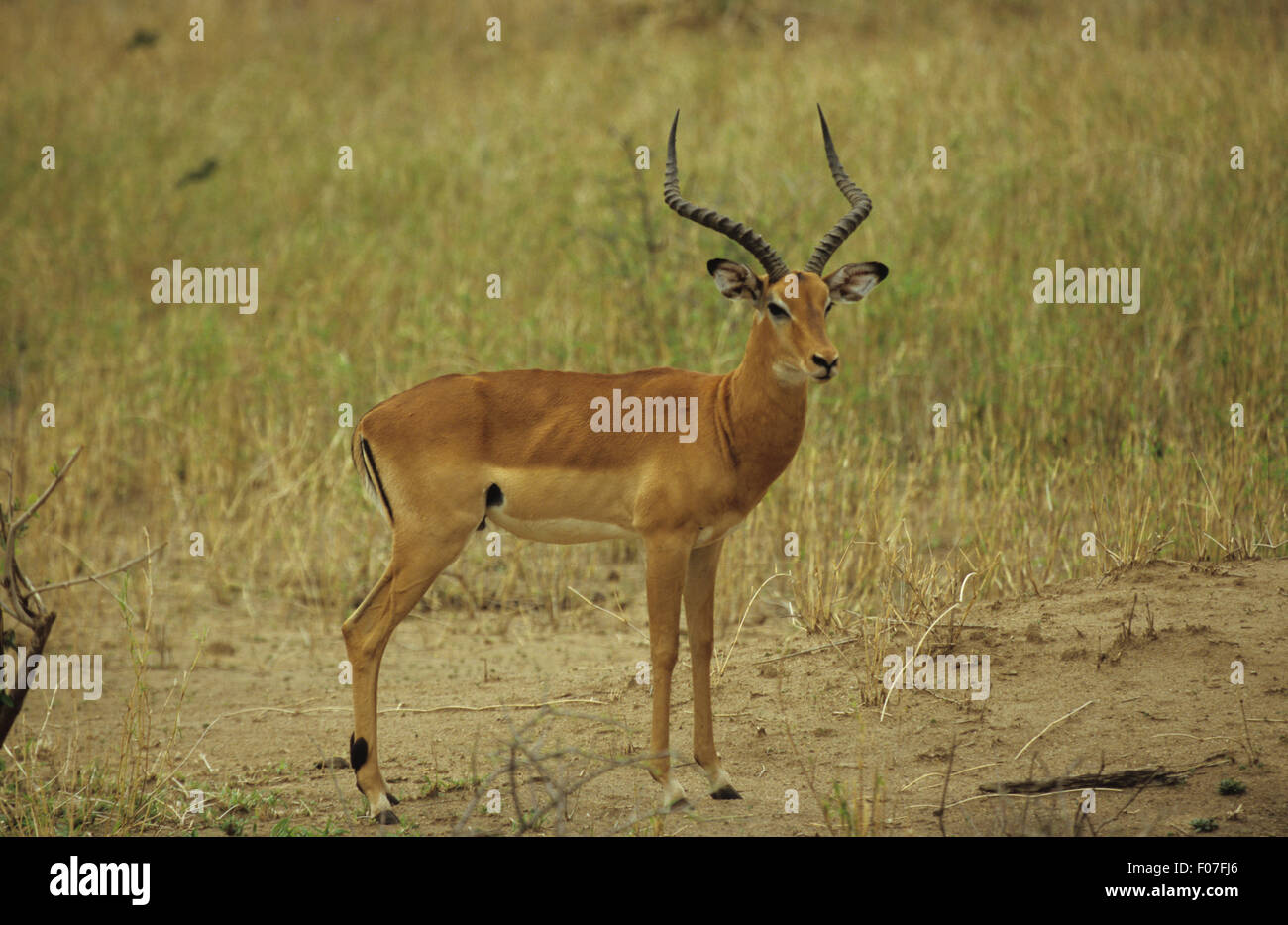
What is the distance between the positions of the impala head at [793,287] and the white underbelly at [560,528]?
103cm

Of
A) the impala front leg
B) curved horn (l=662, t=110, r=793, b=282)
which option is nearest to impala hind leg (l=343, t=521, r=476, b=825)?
the impala front leg

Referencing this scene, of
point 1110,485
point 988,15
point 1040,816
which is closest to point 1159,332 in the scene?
point 1110,485

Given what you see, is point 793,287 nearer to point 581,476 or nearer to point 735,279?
point 735,279

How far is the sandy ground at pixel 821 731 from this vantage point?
593 cm

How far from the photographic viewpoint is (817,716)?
7.10m

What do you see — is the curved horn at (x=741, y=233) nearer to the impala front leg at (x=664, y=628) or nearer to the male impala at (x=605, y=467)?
the male impala at (x=605, y=467)

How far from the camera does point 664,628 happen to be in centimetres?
610

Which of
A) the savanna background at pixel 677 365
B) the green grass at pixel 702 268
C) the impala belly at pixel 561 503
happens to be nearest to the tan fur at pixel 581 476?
the impala belly at pixel 561 503

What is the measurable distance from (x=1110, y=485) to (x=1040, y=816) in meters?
4.32

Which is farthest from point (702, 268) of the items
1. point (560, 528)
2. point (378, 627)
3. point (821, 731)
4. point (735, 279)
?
point (378, 627)

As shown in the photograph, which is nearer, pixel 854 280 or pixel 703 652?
pixel 854 280

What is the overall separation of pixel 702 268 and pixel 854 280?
6.59 meters

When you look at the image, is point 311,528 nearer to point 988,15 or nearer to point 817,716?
point 817,716

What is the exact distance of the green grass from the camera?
32.7ft
